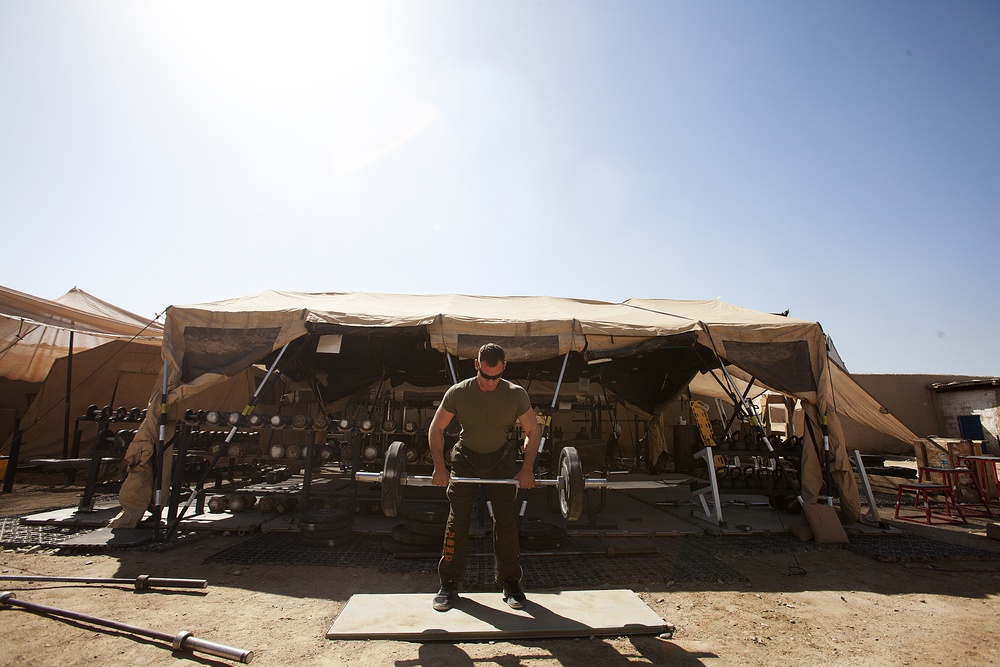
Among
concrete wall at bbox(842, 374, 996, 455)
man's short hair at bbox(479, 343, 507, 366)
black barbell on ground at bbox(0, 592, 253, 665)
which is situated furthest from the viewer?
concrete wall at bbox(842, 374, 996, 455)

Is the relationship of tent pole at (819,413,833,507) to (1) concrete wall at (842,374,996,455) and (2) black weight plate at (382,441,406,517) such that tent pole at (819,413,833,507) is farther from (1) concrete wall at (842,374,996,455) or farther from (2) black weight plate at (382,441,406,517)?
(1) concrete wall at (842,374,996,455)

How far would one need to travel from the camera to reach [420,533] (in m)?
4.70

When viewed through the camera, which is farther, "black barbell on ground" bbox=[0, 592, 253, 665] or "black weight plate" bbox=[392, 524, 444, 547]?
"black weight plate" bbox=[392, 524, 444, 547]

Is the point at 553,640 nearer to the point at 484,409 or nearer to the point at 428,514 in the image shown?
the point at 484,409

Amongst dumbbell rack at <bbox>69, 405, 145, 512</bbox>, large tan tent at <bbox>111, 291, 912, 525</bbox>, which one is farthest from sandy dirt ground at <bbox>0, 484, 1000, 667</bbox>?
large tan tent at <bbox>111, 291, 912, 525</bbox>

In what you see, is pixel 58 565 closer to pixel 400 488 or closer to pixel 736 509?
pixel 400 488

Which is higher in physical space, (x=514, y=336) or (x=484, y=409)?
(x=514, y=336)

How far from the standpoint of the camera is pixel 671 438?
522 inches

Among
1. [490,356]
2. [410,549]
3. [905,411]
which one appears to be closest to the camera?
[490,356]

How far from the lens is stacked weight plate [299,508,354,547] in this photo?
16.4 feet

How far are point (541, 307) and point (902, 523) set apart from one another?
563 centimetres

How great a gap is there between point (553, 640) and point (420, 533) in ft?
7.09

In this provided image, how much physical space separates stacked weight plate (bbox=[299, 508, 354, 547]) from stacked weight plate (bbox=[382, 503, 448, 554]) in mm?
535

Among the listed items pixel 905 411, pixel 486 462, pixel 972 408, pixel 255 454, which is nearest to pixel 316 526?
pixel 255 454
